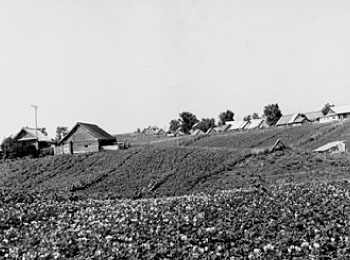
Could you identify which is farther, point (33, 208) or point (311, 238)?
point (33, 208)

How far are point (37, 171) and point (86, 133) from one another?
1318 centimetres

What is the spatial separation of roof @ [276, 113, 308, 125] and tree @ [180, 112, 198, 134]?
2697 cm

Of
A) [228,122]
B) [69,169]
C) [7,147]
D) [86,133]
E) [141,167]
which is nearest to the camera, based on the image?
[141,167]

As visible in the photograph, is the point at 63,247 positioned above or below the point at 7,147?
below

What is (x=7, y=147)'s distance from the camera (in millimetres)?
62031

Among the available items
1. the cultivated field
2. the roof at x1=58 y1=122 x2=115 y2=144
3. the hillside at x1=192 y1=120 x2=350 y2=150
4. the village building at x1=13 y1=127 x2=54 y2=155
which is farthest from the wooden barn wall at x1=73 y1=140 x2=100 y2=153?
the cultivated field

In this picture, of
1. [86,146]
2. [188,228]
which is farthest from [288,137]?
[188,228]

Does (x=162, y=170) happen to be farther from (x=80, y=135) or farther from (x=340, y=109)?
(x=340, y=109)

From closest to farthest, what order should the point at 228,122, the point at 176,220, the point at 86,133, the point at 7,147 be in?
the point at 176,220 < the point at 86,133 < the point at 7,147 < the point at 228,122

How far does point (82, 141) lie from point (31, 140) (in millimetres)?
11708

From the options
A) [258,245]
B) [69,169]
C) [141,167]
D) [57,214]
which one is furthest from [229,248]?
[69,169]

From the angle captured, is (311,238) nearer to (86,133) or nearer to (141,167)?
(141,167)

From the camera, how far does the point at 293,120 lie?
4038 inches

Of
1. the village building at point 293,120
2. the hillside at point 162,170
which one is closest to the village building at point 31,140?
the hillside at point 162,170
